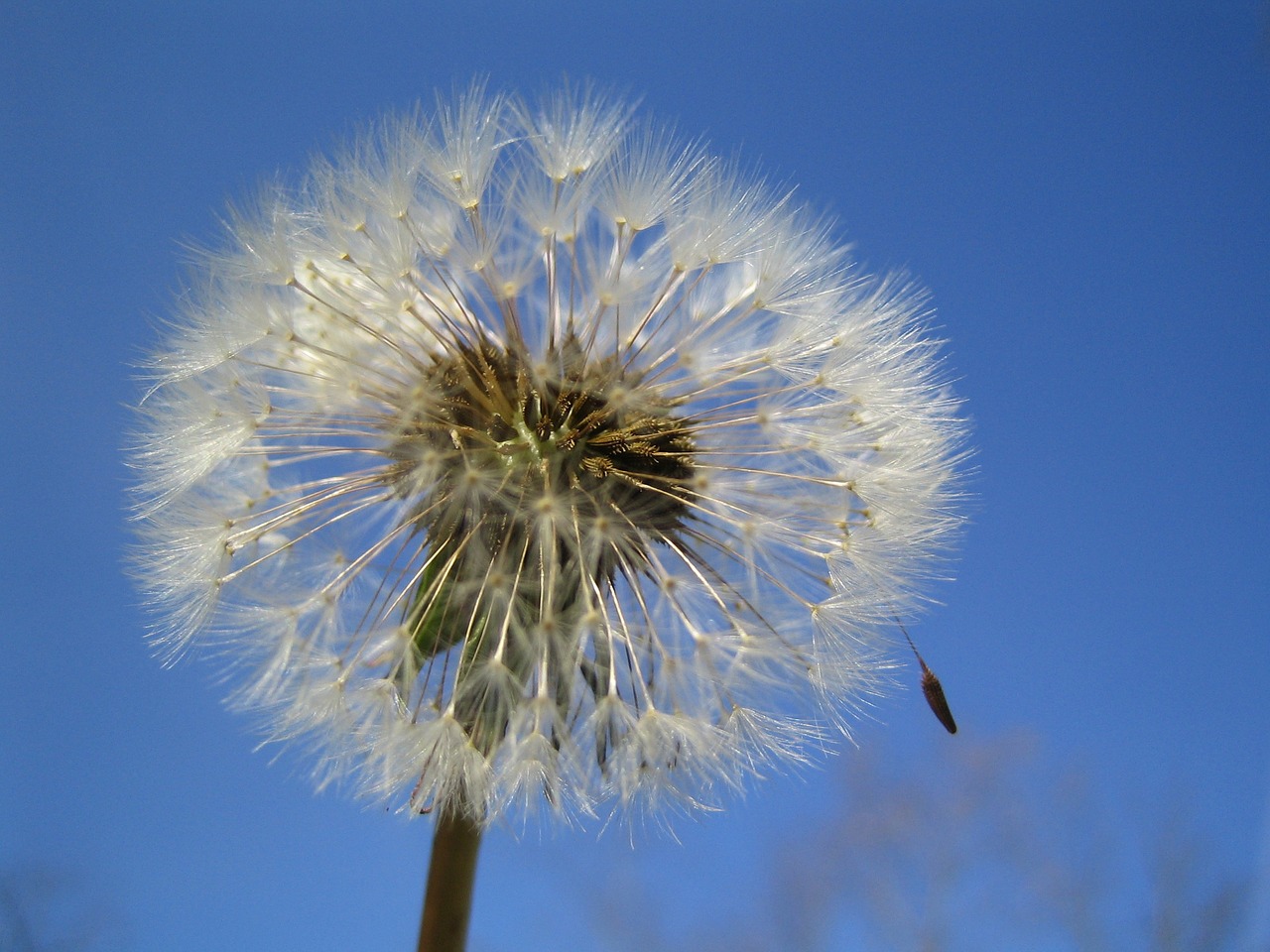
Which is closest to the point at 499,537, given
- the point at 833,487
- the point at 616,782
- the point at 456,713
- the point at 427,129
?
the point at 456,713

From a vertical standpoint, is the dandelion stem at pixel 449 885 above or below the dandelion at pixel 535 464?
below

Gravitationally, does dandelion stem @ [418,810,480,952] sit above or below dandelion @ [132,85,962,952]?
below

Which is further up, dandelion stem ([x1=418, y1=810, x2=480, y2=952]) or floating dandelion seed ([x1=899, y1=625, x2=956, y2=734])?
floating dandelion seed ([x1=899, y1=625, x2=956, y2=734])

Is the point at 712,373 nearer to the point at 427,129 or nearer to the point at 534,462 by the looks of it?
the point at 534,462

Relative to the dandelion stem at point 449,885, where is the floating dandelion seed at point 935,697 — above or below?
above

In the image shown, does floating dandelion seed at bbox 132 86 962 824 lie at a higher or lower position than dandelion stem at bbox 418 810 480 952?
higher

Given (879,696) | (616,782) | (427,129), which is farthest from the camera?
(427,129)

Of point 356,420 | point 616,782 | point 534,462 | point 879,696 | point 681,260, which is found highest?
point 681,260

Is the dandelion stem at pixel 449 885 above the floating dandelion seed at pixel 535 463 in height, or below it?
below
